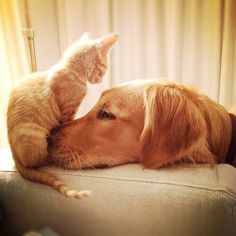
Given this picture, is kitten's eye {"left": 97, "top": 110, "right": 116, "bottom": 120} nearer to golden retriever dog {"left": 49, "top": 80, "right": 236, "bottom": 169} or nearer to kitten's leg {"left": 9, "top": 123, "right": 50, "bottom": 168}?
golden retriever dog {"left": 49, "top": 80, "right": 236, "bottom": 169}

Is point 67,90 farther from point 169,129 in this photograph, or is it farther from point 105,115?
point 169,129

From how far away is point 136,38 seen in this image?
1270 mm

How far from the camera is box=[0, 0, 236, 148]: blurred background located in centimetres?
→ 122

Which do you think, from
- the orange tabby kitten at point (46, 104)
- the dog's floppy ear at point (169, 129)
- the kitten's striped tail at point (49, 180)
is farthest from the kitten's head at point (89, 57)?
the kitten's striped tail at point (49, 180)

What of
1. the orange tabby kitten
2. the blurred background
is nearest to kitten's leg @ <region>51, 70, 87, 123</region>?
the orange tabby kitten

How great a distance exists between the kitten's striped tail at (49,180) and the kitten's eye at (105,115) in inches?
8.5

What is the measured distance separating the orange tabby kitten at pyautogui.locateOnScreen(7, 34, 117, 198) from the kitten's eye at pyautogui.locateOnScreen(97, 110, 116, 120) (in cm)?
7

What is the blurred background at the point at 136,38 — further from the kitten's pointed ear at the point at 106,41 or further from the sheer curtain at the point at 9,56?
the kitten's pointed ear at the point at 106,41

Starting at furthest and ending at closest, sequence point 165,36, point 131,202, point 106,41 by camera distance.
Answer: point 165,36 < point 106,41 < point 131,202

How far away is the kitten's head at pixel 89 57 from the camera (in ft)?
3.01

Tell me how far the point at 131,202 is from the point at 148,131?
0.19 meters

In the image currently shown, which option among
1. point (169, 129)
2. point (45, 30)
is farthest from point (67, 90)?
point (45, 30)

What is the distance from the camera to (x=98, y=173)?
899 mm

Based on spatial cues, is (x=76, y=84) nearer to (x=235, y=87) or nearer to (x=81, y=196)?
(x=81, y=196)
